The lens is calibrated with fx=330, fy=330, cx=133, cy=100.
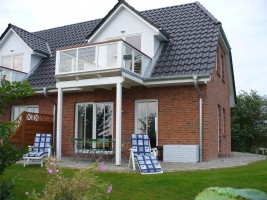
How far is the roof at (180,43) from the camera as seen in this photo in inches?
501

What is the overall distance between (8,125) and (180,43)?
10.2 metres

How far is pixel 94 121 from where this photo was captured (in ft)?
48.1

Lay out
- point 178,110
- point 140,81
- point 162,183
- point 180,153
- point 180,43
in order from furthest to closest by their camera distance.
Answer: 1. point 180,43
2. point 178,110
3. point 140,81
4. point 180,153
5. point 162,183

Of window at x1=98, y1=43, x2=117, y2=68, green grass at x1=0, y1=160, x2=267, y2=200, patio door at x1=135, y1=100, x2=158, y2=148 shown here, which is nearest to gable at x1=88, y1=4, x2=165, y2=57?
patio door at x1=135, y1=100, x2=158, y2=148

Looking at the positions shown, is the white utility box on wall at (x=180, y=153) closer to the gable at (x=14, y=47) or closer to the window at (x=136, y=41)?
the window at (x=136, y=41)

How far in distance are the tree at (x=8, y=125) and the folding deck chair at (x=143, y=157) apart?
4320mm

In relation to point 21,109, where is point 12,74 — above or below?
above

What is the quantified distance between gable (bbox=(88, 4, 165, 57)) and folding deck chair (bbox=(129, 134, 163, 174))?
464 cm

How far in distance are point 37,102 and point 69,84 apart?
4511mm

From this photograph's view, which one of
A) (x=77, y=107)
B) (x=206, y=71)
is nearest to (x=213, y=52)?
(x=206, y=71)

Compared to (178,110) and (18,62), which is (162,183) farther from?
(18,62)

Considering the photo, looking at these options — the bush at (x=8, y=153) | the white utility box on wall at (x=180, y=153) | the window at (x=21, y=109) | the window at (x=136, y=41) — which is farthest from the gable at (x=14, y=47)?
the bush at (x=8, y=153)

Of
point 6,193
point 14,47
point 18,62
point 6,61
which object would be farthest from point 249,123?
point 6,193

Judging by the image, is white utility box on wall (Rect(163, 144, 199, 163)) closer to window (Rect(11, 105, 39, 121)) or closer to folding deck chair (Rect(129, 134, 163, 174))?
folding deck chair (Rect(129, 134, 163, 174))
